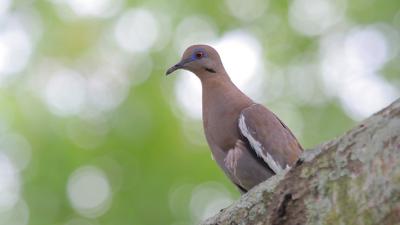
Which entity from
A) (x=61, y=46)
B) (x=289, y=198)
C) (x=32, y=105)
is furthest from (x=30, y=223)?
(x=289, y=198)

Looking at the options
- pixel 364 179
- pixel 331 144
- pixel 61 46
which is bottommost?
pixel 364 179

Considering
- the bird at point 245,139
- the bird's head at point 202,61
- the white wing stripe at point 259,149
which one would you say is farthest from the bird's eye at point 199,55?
A: the white wing stripe at point 259,149

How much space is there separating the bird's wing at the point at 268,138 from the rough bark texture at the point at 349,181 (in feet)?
5.63

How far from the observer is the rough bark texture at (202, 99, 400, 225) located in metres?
2.78

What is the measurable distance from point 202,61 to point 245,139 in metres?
1.03

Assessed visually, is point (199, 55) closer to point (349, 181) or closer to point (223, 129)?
point (223, 129)

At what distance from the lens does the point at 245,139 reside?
5.06 metres

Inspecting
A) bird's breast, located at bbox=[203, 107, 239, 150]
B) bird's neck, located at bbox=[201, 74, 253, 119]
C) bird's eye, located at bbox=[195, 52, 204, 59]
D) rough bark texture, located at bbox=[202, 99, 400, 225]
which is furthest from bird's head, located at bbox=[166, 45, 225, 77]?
rough bark texture, located at bbox=[202, 99, 400, 225]

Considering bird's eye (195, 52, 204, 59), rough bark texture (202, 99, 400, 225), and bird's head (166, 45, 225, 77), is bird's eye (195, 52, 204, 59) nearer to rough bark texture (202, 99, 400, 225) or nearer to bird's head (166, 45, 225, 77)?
bird's head (166, 45, 225, 77)

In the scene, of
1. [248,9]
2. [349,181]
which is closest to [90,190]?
[248,9]

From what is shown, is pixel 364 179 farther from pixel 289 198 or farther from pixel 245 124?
pixel 245 124

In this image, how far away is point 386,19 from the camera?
10.0 metres

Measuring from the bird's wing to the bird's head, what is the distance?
0.67 metres

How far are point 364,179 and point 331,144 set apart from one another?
0.83ft
